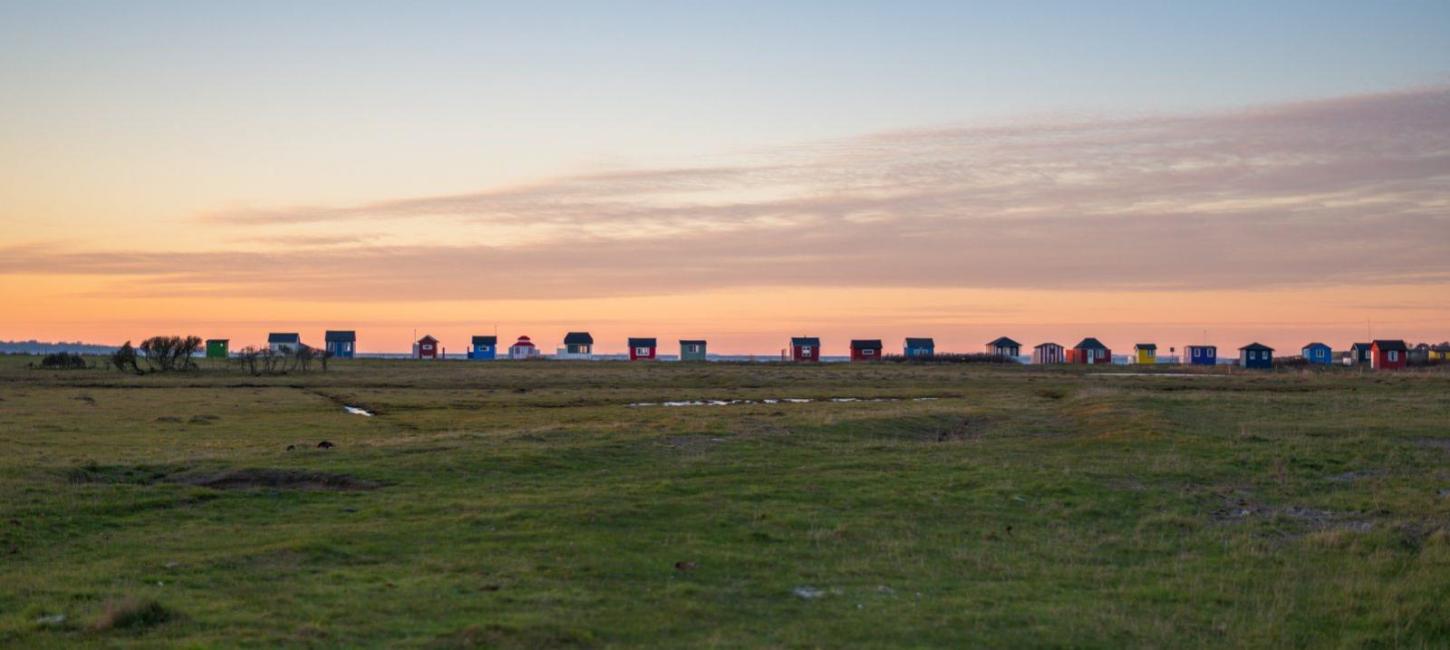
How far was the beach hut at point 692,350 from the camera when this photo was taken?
194 meters

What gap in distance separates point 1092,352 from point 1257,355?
81.3 feet

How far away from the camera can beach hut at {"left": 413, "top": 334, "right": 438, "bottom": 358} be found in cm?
19438

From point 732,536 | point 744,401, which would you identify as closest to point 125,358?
point 744,401

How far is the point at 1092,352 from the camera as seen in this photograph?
7303 inches

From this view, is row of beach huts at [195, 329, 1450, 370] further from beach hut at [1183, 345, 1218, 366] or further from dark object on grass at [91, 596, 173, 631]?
dark object on grass at [91, 596, 173, 631]

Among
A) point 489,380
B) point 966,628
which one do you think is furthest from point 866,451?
point 489,380

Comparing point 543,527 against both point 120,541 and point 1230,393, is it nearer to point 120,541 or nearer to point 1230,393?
point 120,541

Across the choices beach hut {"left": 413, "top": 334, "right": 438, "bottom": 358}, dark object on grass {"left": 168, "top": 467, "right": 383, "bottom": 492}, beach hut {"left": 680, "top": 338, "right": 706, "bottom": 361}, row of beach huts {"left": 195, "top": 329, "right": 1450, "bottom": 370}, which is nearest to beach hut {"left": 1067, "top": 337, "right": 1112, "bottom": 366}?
row of beach huts {"left": 195, "top": 329, "right": 1450, "bottom": 370}

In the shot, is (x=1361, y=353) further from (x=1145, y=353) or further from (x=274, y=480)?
(x=274, y=480)

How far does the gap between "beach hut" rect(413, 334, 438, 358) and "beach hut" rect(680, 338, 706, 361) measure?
41.5m

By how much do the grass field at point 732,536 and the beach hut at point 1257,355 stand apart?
131430 millimetres

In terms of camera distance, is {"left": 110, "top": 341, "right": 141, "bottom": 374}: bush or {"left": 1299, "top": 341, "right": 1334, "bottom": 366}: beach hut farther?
{"left": 1299, "top": 341, "right": 1334, "bottom": 366}: beach hut

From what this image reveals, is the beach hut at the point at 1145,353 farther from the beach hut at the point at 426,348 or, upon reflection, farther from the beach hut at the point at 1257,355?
the beach hut at the point at 426,348

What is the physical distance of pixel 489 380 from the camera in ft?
339
